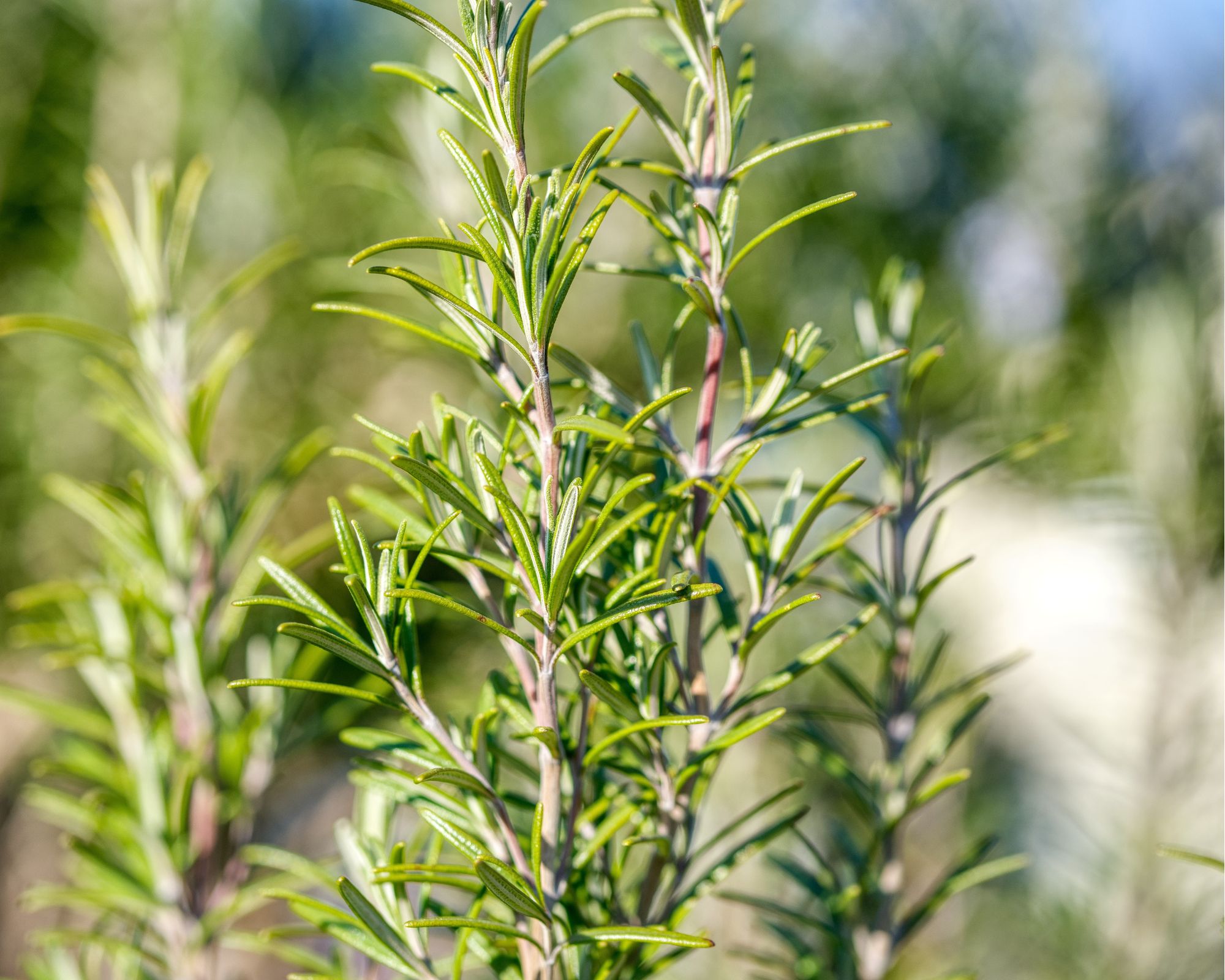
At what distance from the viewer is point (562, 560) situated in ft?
0.59

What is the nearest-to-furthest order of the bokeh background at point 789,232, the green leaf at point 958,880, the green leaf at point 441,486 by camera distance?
the green leaf at point 441,486 < the green leaf at point 958,880 < the bokeh background at point 789,232

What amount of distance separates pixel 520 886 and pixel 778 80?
0.90 meters

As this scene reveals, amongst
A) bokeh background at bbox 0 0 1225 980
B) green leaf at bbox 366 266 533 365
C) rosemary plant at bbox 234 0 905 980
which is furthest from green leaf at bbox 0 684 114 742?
bokeh background at bbox 0 0 1225 980

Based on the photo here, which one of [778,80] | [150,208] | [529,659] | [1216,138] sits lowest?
[529,659]

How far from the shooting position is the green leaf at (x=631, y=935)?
188mm

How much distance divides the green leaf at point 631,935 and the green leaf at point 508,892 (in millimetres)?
12

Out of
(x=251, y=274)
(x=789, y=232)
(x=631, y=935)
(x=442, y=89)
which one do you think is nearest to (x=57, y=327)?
(x=251, y=274)

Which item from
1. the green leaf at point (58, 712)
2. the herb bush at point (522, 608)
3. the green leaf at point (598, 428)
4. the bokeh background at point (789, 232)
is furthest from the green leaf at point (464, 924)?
the bokeh background at point (789, 232)

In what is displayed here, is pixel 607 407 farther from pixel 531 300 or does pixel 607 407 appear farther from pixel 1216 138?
pixel 1216 138

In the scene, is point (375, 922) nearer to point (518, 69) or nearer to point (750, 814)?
point (750, 814)

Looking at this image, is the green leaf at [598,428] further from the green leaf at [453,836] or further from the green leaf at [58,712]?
the green leaf at [58,712]

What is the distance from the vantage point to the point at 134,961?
30 centimetres

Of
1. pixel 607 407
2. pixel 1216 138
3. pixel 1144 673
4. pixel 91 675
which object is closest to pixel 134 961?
pixel 91 675

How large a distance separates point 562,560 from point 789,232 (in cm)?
80
